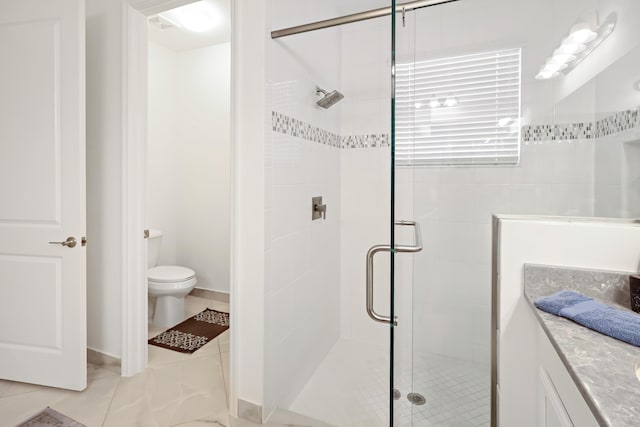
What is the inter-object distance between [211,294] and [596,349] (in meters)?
3.26

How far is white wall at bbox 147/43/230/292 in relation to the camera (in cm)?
→ 326

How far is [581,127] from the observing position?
1322 millimetres

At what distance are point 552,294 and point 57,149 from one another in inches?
94.9

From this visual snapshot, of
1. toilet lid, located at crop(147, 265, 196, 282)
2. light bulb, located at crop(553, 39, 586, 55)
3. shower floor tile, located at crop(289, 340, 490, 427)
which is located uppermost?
light bulb, located at crop(553, 39, 586, 55)

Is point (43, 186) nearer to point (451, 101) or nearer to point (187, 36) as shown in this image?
point (187, 36)

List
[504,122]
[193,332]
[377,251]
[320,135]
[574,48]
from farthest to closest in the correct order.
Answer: [193,332], [320,135], [504,122], [574,48], [377,251]

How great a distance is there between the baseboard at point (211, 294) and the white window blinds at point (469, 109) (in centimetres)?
262

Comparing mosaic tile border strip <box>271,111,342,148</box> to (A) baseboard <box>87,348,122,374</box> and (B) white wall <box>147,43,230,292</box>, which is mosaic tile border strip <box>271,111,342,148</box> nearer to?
(B) white wall <box>147,43,230,292</box>

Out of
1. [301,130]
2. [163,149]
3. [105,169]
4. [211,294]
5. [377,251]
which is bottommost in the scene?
[211,294]

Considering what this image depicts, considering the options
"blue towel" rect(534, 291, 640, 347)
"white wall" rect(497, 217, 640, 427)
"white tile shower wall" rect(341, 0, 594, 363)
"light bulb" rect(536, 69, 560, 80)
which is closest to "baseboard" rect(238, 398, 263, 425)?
"white tile shower wall" rect(341, 0, 594, 363)

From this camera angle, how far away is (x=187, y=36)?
10.1 feet

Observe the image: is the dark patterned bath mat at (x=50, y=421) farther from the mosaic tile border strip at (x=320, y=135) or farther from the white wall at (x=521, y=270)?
the white wall at (x=521, y=270)

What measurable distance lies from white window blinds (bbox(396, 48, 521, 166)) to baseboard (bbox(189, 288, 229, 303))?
2620 millimetres

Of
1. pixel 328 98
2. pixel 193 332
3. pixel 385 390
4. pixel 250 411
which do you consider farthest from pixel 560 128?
pixel 193 332
